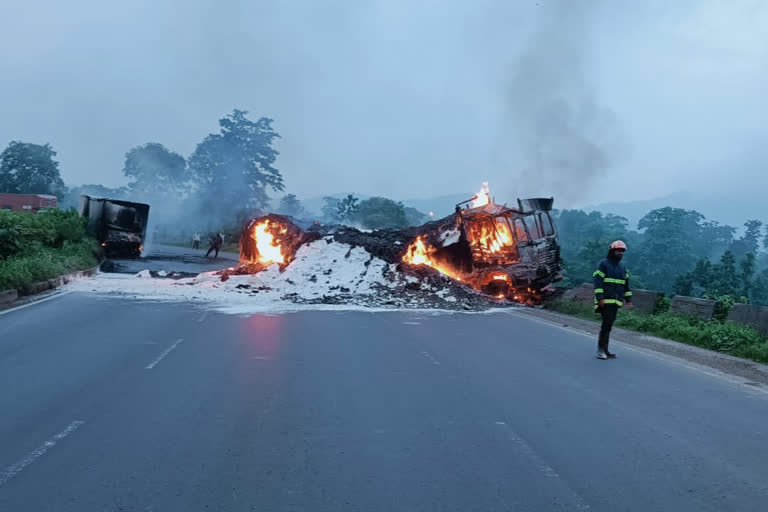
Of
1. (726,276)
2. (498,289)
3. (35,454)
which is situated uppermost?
(726,276)

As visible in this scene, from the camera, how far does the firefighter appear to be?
9125 mm

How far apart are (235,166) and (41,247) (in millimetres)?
40977

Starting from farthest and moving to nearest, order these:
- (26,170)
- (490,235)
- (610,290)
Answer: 1. (26,170)
2. (490,235)
3. (610,290)

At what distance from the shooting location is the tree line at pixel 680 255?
29.4m

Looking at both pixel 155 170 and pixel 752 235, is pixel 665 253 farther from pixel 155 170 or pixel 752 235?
pixel 155 170

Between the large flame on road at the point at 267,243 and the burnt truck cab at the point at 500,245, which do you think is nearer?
the burnt truck cab at the point at 500,245

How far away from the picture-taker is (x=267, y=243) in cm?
2320

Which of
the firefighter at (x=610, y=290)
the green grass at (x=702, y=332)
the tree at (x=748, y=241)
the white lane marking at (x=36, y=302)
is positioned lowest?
the white lane marking at (x=36, y=302)

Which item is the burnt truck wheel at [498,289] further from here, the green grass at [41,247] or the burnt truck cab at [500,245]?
the green grass at [41,247]

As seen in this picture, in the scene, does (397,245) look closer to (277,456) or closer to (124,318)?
(124,318)

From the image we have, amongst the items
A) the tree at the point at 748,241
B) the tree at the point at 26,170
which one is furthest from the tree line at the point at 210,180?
the tree at the point at 748,241

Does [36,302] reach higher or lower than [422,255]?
lower

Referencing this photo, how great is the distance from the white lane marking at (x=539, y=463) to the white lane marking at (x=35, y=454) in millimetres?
3651

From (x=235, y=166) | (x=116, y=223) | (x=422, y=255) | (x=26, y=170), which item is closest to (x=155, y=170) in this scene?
(x=26, y=170)
